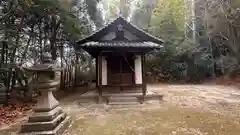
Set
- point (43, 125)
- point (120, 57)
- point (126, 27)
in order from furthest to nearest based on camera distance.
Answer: point (126, 27)
point (120, 57)
point (43, 125)

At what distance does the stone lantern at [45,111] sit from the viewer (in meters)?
3.26

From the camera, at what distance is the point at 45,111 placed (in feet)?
11.3

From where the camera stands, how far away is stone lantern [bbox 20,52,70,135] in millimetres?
3264

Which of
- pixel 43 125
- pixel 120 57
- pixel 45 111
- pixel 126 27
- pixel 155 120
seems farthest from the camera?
pixel 126 27

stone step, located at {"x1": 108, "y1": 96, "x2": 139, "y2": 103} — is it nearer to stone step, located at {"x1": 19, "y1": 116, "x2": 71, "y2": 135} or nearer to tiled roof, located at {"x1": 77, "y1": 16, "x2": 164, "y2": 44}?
→ stone step, located at {"x1": 19, "y1": 116, "x2": 71, "y2": 135}

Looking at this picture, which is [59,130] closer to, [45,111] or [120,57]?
[45,111]

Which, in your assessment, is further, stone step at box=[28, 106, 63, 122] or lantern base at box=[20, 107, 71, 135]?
stone step at box=[28, 106, 63, 122]

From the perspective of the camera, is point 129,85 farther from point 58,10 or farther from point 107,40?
point 58,10

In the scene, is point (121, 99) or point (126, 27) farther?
point (126, 27)

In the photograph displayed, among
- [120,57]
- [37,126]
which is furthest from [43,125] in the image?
[120,57]

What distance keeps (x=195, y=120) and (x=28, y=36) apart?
8277mm

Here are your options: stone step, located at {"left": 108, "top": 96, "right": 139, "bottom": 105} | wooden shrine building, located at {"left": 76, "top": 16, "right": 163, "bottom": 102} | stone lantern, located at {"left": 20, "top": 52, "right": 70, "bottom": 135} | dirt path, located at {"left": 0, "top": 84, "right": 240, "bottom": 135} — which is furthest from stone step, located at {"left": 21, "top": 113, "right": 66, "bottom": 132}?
wooden shrine building, located at {"left": 76, "top": 16, "right": 163, "bottom": 102}

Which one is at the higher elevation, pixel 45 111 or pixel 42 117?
pixel 45 111

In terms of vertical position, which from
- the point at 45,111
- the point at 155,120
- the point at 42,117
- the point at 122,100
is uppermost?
the point at 45,111
